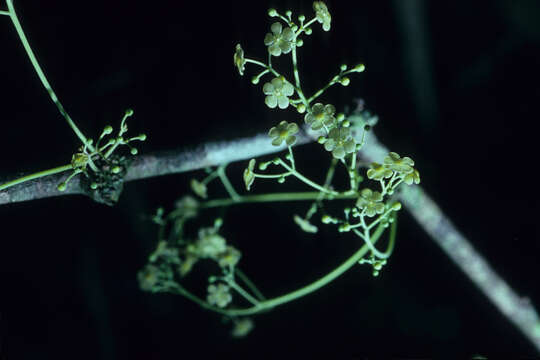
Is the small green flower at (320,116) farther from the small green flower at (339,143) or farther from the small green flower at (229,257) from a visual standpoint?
the small green flower at (229,257)

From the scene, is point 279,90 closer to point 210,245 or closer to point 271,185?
point 210,245

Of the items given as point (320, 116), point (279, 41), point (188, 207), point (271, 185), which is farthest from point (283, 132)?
point (271, 185)

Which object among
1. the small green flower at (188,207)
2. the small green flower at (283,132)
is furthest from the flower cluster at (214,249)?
the small green flower at (283,132)

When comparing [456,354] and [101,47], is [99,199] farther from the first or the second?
[456,354]

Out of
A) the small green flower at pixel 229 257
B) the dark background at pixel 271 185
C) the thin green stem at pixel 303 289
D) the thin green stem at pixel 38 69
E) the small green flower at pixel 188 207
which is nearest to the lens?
the thin green stem at pixel 38 69

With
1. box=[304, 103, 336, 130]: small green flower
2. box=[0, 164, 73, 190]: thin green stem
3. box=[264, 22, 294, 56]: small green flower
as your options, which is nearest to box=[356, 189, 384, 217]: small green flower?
box=[304, 103, 336, 130]: small green flower

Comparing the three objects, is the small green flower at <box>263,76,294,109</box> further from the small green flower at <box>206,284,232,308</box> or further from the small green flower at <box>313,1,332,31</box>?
the small green flower at <box>206,284,232,308</box>

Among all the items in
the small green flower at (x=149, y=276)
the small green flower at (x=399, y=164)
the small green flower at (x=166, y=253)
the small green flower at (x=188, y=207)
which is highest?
the small green flower at (x=188, y=207)
